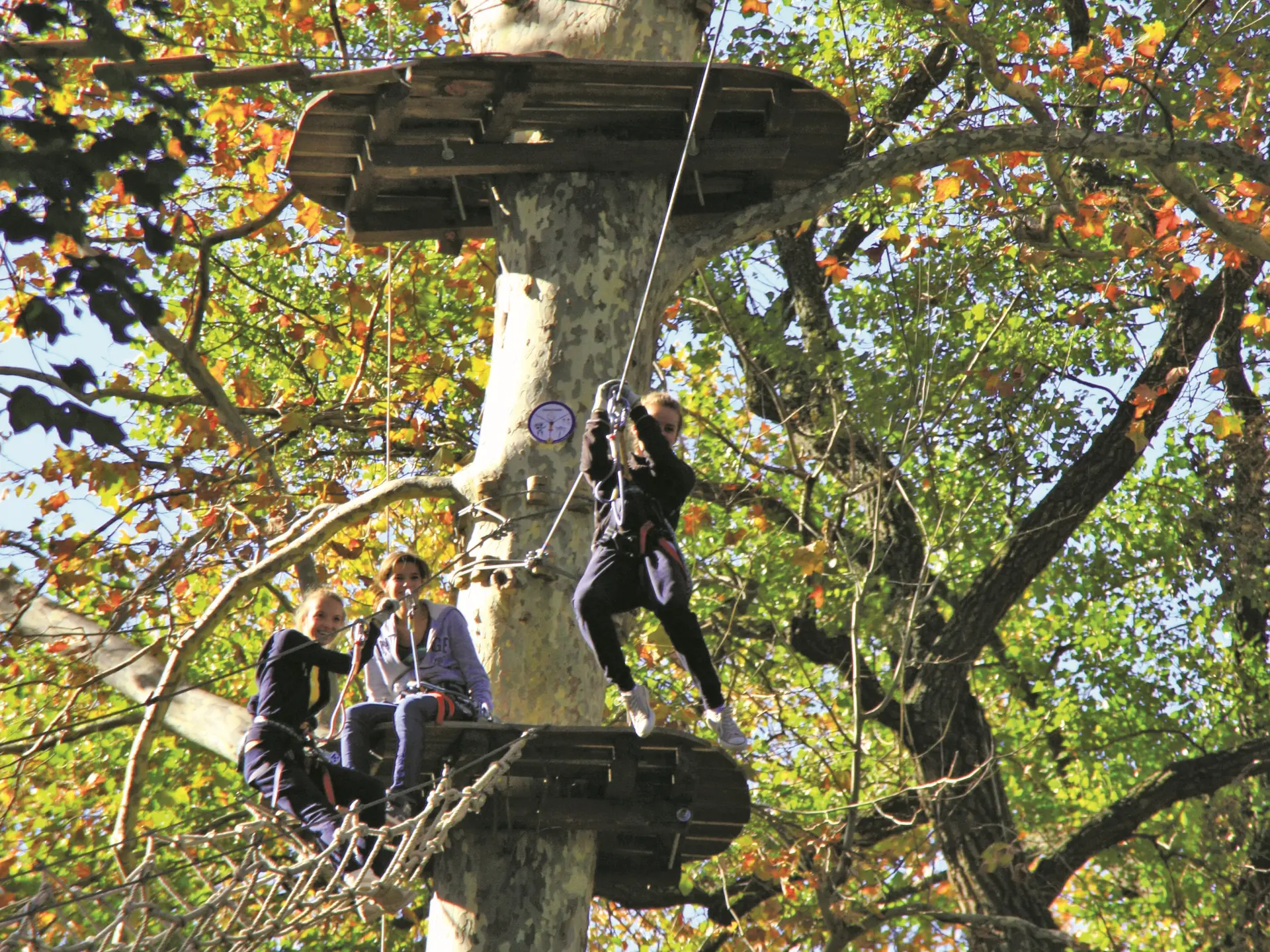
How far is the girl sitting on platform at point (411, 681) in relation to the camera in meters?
5.05

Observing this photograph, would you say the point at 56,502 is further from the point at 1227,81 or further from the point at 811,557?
the point at 1227,81

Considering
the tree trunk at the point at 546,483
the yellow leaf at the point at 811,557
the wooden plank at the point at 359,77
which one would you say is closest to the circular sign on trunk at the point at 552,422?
the tree trunk at the point at 546,483

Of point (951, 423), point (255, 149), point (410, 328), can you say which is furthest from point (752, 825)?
point (255, 149)

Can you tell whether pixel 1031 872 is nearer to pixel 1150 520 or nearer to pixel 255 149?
pixel 1150 520

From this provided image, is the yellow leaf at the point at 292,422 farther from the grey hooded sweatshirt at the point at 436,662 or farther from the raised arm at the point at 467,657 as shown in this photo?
the raised arm at the point at 467,657

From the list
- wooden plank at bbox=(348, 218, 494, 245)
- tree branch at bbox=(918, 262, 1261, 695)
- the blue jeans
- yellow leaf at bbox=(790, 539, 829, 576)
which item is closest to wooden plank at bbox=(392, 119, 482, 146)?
wooden plank at bbox=(348, 218, 494, 245)

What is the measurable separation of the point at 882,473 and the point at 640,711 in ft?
12.8

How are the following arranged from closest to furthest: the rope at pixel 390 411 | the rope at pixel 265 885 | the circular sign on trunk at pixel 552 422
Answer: the rope at pixel 265 885 < the circular sign on trunk at pixel 552 422 < the rope at pixel 390 411

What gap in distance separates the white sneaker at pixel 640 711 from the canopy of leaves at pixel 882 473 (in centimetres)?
302

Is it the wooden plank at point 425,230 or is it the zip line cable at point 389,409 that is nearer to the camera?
the wooden plank at point 425,230

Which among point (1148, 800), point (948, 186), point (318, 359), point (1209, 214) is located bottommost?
point (1148, 800)

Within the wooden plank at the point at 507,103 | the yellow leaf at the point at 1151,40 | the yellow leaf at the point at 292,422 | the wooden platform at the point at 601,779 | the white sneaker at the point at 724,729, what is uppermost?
the yellow leaf at the point at 1151,40

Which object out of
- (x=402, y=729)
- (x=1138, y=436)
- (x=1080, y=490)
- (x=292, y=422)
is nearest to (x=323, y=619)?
(x=402, y=729)

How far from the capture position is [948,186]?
409 inches
